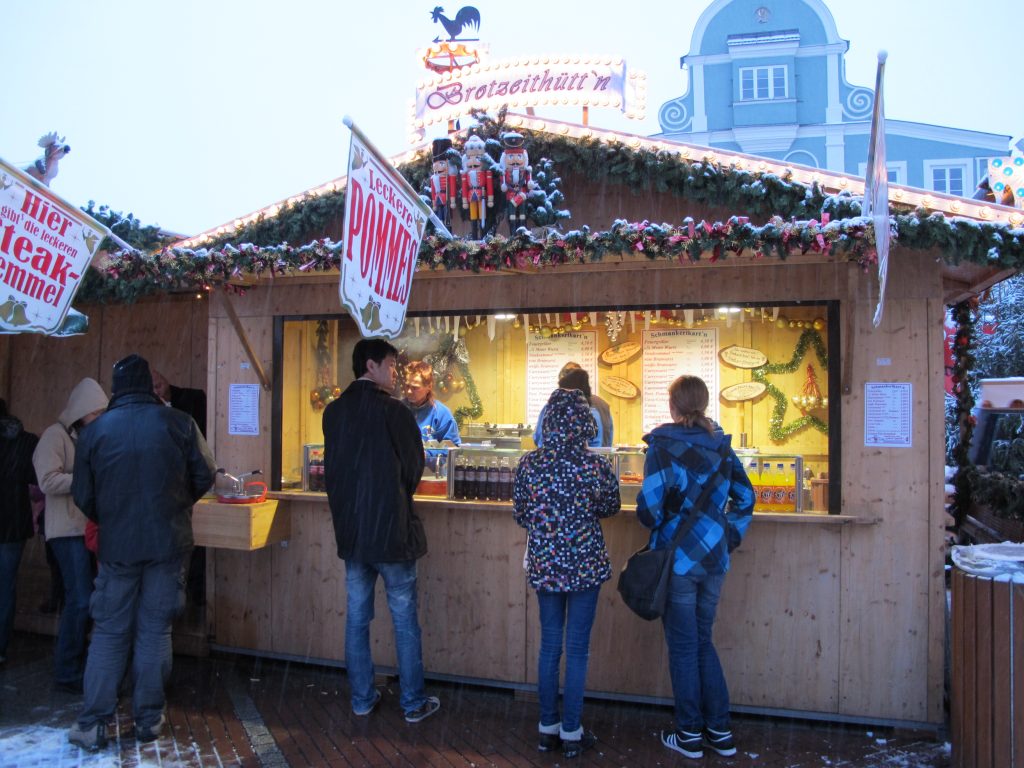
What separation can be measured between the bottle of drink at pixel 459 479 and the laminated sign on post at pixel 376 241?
1575mm

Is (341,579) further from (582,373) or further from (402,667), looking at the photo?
(582,373)

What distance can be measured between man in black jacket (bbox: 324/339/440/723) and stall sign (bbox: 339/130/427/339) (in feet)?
2.64

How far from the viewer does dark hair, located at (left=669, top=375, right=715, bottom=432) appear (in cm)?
414

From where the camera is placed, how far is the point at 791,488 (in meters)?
4.78

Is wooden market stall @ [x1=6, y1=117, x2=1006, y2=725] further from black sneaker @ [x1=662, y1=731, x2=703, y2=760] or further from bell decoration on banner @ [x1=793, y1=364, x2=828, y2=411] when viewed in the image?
black sneaker @ [x1=662, y1=731, x2=703, y2=760]

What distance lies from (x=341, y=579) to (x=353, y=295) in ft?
8.99

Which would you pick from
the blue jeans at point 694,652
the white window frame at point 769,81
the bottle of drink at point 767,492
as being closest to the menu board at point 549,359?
the bottle of drink at point 767,492

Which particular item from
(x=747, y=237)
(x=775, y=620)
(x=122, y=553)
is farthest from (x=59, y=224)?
(x=775, y=620)

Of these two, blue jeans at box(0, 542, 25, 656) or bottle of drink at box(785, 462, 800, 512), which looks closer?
bottle of drink at box(785, 462, 800, 512)

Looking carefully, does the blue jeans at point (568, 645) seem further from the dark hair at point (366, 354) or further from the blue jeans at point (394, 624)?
the dark hair at point (366, 354)

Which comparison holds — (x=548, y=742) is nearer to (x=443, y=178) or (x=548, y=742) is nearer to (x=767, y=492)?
(x=767, y=492)

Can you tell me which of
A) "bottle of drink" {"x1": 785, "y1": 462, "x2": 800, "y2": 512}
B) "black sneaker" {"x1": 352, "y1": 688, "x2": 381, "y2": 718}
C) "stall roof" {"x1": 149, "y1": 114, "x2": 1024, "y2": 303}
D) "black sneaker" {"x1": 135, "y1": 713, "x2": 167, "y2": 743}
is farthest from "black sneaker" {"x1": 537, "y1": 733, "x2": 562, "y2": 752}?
"stall roof" {"x1": 149, "y1": 114, "x2": 1024, "y2": 303}

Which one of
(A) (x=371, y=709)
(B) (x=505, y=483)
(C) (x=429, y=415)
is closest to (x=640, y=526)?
(B) (x=505, y=483)

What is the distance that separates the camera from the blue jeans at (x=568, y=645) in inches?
162
